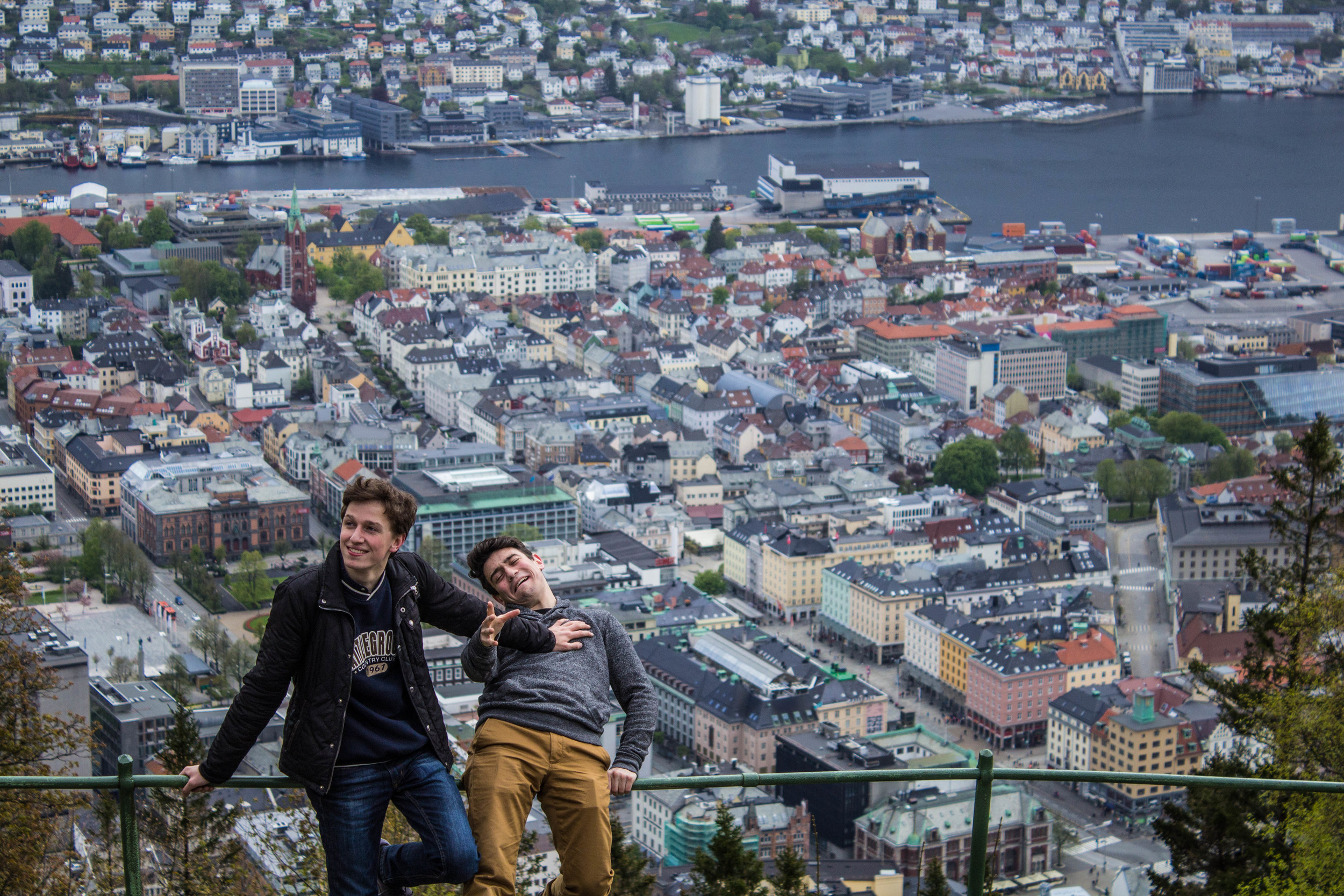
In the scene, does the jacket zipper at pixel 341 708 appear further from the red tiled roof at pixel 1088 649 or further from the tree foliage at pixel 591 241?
the tree foliage at pixel 591 241

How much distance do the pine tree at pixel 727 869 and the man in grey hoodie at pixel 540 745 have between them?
1.14 m

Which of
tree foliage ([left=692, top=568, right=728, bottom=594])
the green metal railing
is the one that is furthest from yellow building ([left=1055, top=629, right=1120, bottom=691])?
Result: the green metal railing

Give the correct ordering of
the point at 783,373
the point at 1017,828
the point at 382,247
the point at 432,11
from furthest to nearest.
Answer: the point at 432,11, the point at 382,247, the point at 783,373, the point at 1017,828

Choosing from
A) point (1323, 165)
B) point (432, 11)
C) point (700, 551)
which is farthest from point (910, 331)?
point (432, 11)

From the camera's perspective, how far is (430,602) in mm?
1896

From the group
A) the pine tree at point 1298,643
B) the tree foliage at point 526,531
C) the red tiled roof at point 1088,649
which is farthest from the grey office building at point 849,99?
the pine tree at point 1298,643

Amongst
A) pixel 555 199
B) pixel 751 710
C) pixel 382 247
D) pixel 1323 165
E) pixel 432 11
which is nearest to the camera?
pixel 751 710

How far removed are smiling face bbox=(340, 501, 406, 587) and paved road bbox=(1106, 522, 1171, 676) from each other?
1020 cm

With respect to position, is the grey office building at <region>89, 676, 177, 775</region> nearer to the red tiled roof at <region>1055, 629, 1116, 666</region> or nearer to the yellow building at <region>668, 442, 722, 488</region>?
the red tiled roof at <region>1055, 629, 1116, 666</region>

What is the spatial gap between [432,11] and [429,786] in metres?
40.9

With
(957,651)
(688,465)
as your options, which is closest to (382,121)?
(688,465)

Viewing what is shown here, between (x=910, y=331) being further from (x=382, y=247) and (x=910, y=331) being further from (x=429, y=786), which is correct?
(x=429, y=786)

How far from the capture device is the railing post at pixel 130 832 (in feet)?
6.01

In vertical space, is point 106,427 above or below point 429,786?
below
